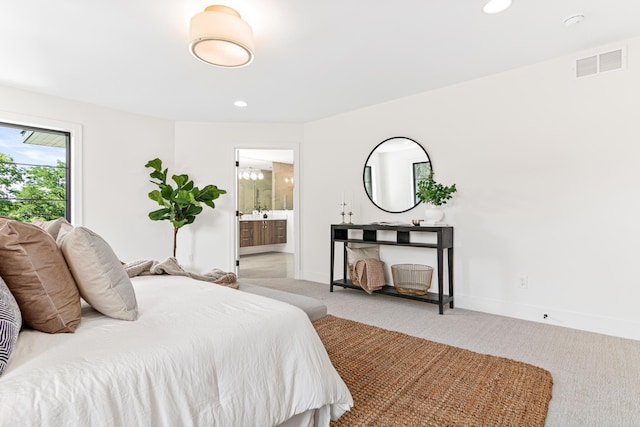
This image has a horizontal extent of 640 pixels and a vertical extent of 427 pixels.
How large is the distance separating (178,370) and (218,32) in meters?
1.97

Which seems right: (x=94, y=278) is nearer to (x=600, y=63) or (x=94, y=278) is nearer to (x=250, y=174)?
(x=600, y=63)

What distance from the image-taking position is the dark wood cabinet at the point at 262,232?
8062 millimetres

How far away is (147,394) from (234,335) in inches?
12.5

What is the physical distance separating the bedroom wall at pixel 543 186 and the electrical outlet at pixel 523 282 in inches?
1.3

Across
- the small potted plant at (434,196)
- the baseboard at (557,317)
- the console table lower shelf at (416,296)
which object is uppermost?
the small potted plant at (434,196)

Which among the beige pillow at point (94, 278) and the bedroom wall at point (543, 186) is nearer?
the beige pillow at point (94, 278)

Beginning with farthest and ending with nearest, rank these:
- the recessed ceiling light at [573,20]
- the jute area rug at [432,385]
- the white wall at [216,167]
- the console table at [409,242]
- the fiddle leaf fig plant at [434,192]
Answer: the white wall at [216,167]
the fiddle leaf fig plant at [434,192]
the console table at [409,242]
the recessed ceiling light at [573,20]
the jute area rug at [432,385]

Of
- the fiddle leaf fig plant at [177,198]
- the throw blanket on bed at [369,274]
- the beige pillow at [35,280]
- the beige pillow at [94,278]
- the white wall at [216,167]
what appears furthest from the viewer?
the white wall at [216,167]

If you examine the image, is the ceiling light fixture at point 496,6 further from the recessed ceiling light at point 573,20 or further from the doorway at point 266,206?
the doorway at point 266,206

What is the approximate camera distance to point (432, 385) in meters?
1.93

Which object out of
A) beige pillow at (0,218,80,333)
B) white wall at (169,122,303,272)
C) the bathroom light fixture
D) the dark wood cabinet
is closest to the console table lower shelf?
white wall at (169,122,303,272)

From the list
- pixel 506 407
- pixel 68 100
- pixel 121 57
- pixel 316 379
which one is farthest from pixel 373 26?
pixel 68 100

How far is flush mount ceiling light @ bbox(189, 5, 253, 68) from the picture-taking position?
7.03 feet

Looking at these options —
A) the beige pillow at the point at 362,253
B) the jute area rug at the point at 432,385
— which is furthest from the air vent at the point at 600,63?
the beige pillow at the point at 362,253
